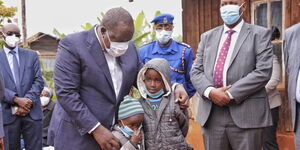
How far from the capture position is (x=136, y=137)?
297 centimetres

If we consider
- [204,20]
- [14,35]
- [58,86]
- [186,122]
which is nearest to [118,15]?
[58,86]

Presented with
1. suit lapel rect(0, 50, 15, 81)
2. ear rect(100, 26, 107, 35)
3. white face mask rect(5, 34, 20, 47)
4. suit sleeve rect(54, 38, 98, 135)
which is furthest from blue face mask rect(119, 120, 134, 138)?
white face mask rect(5, 34, 20, 47)

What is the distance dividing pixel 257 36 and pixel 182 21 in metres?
3.74

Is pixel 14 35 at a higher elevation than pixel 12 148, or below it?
higher

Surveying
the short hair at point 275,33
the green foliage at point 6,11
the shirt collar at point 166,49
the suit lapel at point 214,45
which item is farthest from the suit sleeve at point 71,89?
the green foliage at point 6,11

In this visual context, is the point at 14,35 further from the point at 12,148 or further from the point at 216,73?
the point at 216,73

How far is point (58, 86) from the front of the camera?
2758 mm

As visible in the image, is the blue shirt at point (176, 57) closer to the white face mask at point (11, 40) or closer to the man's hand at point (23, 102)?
the man's hand at point (23, 102)

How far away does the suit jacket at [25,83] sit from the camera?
527cm

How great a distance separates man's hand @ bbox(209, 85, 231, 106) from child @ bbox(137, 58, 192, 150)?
580mm

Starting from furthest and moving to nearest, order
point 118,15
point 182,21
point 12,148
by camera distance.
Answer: point 182,21
point 12,148
point 118,15

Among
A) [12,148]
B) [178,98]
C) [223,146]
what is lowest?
[12,148]

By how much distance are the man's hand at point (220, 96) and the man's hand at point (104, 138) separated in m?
1.34

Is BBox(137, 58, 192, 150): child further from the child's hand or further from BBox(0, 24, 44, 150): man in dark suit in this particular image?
BBox(0, 24, 44, 150): man in dark suit
